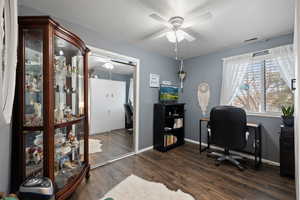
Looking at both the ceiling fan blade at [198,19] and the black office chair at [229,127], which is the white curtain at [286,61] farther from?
the ceiling fan blade at [198,19]

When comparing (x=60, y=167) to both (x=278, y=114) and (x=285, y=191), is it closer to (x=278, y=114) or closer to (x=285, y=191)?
(x=285, y=191)

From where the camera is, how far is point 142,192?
1.66 metres

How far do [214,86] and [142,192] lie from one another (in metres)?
2.82

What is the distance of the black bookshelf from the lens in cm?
304

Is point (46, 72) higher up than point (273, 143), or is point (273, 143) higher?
point (46, 72)

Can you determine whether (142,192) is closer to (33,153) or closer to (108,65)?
(33,153)

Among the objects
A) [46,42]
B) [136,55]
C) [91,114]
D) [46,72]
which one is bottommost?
[91,114]

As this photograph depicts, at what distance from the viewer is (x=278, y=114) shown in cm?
239

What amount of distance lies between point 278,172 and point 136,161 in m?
2.49

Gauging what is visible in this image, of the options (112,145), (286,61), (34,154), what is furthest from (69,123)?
(286,61)

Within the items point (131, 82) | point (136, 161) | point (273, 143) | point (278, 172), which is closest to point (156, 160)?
point (136, 161)

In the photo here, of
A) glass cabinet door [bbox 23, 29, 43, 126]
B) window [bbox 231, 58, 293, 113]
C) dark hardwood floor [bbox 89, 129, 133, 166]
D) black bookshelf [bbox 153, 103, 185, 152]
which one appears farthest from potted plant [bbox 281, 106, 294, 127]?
glass cabinet door [bbox 23, 29, 43, 126]

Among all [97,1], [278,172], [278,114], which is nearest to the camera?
[97,1]

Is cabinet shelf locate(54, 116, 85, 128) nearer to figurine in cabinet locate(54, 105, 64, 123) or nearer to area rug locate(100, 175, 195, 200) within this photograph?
figurine in cabinet locate(54, 105, 64, 123)
